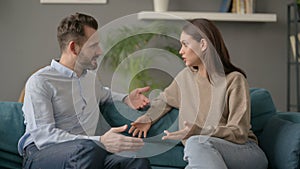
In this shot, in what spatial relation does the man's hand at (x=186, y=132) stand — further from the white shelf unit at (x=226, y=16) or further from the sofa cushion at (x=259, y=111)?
the white shelf unit at (x=226, y=16)

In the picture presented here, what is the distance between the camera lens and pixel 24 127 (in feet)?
7.66

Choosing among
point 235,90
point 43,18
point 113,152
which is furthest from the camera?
point 43,18

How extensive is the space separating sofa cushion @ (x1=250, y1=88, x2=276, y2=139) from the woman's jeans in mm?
323

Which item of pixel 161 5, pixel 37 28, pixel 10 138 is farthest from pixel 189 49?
pixel 37 28

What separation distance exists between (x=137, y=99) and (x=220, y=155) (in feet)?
1.86

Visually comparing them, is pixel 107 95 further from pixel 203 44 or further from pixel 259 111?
pixel 259 111

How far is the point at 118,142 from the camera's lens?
6.46 ft

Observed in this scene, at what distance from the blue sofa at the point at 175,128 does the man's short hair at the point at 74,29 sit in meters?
0.40

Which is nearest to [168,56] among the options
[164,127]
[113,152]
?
[164,127]

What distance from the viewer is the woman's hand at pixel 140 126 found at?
2395mm

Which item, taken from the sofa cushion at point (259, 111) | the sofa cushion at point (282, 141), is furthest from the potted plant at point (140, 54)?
the sofa cushion at point (282, 141)

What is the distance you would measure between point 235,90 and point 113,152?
618 millimetres

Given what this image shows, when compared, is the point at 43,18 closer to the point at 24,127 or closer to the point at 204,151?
the point at 24,127

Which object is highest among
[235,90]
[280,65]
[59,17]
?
[59,17]
